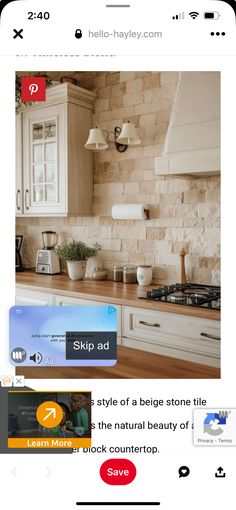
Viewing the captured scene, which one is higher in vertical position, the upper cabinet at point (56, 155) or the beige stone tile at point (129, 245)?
the upper cabinet at point (56, 155)

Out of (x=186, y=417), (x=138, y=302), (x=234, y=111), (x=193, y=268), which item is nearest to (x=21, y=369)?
(x=186, y=417)

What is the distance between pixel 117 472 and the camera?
527 millimetres

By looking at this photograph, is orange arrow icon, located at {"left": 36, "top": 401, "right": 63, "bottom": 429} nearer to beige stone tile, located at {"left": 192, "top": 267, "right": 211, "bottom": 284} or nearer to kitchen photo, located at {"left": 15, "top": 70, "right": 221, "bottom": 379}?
kitchen photo, located at {"left": 15, "top": 70, "right": 221, "bottom": 379}

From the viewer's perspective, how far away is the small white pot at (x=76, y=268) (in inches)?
88.8

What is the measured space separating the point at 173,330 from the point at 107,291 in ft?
1.45

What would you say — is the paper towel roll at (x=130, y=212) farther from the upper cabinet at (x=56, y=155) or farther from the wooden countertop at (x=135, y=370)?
the wooden countertop at (x=135, y=370)

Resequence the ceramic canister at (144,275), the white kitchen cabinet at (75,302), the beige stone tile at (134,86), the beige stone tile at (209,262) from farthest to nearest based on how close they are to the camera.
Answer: the beige stone tile at (134,86), the ceramic canister at (144,275), the beige stone tile at (209,262), the white kitchen cabinet at (75,302)

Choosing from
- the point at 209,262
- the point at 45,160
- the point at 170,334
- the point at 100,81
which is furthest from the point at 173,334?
the point at 100,81

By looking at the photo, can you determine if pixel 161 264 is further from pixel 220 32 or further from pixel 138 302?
pixel 220 32

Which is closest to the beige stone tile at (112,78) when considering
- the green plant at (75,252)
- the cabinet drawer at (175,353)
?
the green plant at (75,252)

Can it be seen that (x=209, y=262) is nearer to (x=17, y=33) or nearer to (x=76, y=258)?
(x=76, y=258)

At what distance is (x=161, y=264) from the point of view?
84.4 inches

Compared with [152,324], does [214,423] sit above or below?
above
